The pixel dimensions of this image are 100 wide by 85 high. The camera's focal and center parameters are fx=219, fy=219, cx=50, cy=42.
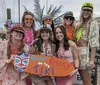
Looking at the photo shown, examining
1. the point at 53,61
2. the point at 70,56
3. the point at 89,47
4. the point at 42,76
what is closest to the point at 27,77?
the point at 42,76

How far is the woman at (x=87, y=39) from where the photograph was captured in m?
3.32

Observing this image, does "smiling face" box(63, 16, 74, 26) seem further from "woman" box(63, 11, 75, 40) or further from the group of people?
the group of people

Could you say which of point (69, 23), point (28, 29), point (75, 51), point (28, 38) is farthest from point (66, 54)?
point (28, 29)

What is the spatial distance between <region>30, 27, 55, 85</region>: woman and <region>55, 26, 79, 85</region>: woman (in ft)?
0.41

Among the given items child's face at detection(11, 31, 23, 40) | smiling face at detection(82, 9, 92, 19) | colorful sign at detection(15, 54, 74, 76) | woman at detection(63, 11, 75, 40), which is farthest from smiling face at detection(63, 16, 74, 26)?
child's face at detection(11, 31, 23, 40)

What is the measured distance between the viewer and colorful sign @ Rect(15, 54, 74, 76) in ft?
10.6

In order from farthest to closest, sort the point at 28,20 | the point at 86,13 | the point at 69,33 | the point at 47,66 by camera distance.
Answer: the point at 28,20 < the point at 69,33 < the point at 86,13 < the point at 47,66

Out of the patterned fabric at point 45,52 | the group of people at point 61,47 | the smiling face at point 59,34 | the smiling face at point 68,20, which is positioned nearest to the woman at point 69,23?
the smiling face at point 68,20

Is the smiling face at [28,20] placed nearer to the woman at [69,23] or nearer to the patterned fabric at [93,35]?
the woman at [69,23]

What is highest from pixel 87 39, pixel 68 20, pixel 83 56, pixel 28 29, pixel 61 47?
pixel 68 20

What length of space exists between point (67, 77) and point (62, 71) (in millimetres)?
125

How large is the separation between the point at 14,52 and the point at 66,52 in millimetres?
792

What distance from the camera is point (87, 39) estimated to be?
11.0ft

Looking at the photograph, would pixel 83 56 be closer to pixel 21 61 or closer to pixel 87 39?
pixel 87 39
